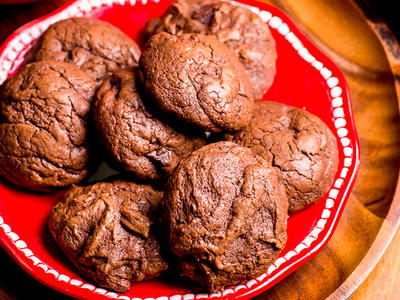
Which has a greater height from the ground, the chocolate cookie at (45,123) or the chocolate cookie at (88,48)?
the chocolate cookie at (88,48)

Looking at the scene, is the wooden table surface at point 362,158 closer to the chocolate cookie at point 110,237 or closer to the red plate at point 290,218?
the red plate at point 290,218

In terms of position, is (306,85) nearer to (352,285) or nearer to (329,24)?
(329,24)

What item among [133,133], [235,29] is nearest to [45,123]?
[133,133]

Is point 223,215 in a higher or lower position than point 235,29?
lower

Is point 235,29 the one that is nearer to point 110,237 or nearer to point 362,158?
point 362,158

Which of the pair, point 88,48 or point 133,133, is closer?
point 133,133

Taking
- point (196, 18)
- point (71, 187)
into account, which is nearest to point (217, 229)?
point (71, 187)

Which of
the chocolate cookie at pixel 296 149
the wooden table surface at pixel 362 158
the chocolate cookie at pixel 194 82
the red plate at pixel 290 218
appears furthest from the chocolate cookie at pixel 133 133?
the wooden table surface at pixel 362 158
